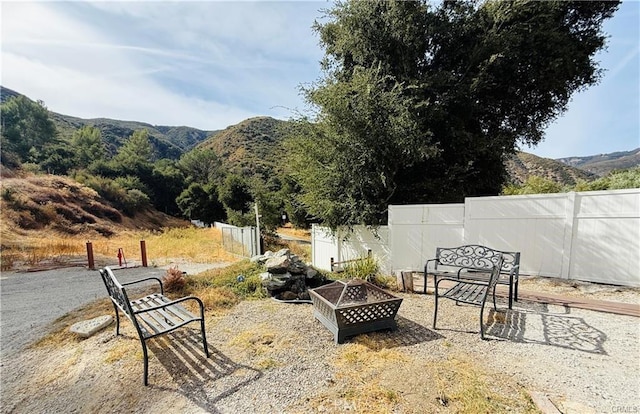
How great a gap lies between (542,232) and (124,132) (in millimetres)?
64738

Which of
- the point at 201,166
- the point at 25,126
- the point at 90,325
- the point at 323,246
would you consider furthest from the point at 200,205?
the point at 90,325

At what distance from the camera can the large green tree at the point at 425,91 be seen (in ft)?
21.1

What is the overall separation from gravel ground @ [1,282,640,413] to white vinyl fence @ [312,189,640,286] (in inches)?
58.0

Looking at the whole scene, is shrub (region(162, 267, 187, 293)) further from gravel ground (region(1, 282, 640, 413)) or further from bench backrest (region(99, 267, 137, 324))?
bench backrest (region(99, 267, 137, 324))

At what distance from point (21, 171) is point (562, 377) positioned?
29.7 m

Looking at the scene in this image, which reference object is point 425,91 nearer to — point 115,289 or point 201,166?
point 115,289

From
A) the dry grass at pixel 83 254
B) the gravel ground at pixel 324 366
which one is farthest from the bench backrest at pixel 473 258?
the dry grass at pixel 83 254

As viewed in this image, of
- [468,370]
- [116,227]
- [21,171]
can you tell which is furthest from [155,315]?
[21,171]

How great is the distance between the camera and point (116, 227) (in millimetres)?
19734

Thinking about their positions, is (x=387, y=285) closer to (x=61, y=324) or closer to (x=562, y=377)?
(x=562, y=377)

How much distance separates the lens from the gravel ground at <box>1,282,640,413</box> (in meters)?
2.08

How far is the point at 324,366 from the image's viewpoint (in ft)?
8.27

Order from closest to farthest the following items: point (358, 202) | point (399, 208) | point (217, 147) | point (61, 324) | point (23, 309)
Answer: point (61, 324)
point (23, 309)
point (399, 208)
point (358, 202)
point (217, 147)

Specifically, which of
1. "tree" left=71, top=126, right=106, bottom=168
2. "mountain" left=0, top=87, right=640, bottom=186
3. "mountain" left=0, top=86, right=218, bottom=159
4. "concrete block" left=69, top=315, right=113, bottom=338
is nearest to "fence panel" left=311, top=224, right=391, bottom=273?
"concrete block" left=69, top=315, right=113, bottom=338
